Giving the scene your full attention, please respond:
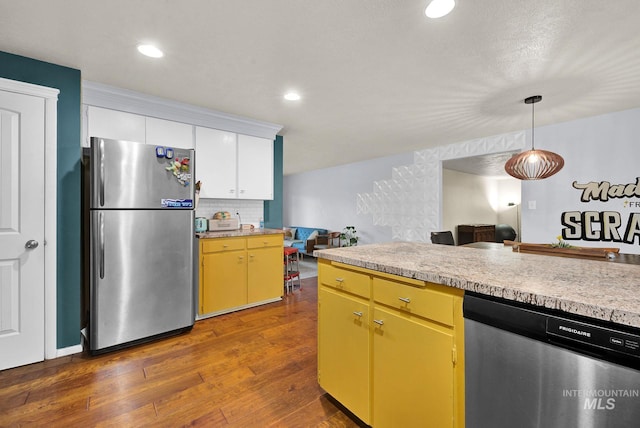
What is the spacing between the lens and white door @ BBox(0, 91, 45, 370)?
2016mm

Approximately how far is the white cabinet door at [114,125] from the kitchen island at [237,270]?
1213 millimetres

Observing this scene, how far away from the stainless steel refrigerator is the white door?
31cm

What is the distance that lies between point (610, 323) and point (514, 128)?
398cm

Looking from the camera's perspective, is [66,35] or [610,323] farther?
[66,35]

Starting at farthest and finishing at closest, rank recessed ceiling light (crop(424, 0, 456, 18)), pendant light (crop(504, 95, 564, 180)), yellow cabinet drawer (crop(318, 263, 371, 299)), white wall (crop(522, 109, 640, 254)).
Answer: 1. white wall (crop(522, 109, 640, 254))
2. pendant light (crop(504, 95, 564, 180))
3. recessed ceiling light (crop(424, 0, 456, 18))
4. yellow cabinet drawer (crop(318, 263, 371, 299))

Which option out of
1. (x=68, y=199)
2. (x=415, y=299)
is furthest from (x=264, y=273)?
(x=415, y=299)

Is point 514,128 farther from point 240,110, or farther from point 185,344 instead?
point 185,344

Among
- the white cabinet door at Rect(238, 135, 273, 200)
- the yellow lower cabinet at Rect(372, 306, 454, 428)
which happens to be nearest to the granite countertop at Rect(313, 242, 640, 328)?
the yellow lower cabinet at Rect(372, 306, 454, 428)

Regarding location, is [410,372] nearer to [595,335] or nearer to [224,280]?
[595,335]

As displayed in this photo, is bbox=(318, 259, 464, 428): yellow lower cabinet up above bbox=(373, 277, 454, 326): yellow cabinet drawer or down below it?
below

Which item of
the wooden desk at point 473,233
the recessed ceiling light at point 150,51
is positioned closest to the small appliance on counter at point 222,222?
the recessed ceiling light at point 150,51

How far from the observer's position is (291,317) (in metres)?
3.04

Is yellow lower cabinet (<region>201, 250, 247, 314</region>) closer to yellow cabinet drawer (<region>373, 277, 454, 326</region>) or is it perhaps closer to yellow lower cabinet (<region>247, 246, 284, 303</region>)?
yellow lower cabinet (<region>247, 246, 284, 303</region>)

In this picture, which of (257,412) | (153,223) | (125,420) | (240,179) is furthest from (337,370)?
(240,179)
